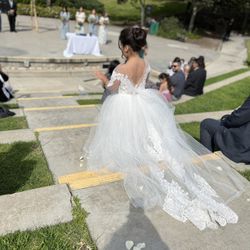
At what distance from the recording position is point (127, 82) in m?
4.39

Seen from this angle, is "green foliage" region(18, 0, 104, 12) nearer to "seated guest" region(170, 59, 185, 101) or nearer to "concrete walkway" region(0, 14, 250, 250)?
"seated guest" region(170, 59, 185, 101)

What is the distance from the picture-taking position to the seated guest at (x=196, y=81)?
9430 millimetres

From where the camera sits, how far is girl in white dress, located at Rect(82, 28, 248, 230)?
3.30 meters

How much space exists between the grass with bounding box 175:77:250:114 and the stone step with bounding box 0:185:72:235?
16.9 ft

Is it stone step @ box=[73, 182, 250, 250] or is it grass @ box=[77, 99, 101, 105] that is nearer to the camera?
stone step @ box=[73, 182, 250, 250]

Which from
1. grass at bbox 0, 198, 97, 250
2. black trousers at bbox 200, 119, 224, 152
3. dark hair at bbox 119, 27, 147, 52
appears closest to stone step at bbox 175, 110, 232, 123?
black trousers at bbox 200, 119, 224, 152

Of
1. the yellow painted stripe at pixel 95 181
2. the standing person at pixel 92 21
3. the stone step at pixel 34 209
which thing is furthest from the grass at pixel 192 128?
the standing person at pixel 92 21

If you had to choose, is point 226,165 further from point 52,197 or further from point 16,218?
point 16,218

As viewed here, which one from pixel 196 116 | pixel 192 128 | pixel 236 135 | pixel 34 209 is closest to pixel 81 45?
pixel 196 116

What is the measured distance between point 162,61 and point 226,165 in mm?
14609

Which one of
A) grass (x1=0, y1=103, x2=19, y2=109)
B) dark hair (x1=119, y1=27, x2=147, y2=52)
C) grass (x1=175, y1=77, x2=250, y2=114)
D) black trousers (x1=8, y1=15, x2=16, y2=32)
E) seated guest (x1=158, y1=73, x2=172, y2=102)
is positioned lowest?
black trousers (x1=8, y1=15, x2=16, y2=32)

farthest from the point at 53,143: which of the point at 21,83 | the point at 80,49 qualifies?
the point at 80,49

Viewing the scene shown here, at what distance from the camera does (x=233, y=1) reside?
97.0 ft

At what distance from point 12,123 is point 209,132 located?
141 inches
